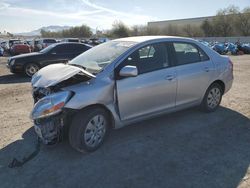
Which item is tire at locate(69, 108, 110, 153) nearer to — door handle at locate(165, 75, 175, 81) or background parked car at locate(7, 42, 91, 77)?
door handle at locate(165, 75, 175, 81)

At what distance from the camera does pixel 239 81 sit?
387 inches

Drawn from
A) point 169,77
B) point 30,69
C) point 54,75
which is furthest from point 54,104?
point 30,69

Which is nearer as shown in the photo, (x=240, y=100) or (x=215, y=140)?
(x=215, y=140)

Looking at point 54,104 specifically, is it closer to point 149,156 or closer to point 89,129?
point 89,129

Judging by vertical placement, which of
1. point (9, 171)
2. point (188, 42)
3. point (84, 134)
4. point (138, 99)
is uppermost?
point (188, 42)

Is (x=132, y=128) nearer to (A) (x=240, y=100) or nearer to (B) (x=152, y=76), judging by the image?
(B) (x=152, y=76)

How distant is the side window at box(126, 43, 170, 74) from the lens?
4.57 m

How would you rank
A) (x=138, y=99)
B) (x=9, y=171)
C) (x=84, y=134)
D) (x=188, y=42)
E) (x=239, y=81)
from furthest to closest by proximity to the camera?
(x=239, y=81)
(x=188, y=42)
(x=138, y=99)
(x=84, y=134)
(x=9, y=171)

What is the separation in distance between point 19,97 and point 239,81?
7.30 m

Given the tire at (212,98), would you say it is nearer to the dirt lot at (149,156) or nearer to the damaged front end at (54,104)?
the dirt lot at (149,156)

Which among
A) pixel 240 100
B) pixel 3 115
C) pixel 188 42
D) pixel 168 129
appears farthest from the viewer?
pixel 240 100

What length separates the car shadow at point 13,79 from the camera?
10818 millimetres

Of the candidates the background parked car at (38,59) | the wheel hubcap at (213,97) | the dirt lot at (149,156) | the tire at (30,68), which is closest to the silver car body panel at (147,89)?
the wheel hubcap at (213,97)

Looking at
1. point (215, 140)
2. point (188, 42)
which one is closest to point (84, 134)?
point (215, 140)
